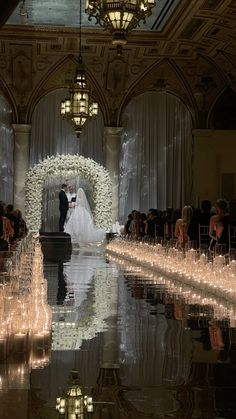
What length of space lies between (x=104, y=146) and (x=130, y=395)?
2487 centimetres

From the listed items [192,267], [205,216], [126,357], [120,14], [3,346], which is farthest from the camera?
[205,216]

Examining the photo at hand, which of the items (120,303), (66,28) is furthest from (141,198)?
(120,303)

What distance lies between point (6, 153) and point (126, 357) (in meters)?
23.5

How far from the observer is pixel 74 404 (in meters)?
4.39

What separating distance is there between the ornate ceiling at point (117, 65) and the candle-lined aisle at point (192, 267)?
9.18m

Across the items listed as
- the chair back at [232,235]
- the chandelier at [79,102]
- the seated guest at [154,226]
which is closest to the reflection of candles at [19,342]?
the chair back at [232,235]

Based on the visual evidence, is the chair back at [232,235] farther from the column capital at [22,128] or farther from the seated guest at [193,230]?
the column capital at [22,128]

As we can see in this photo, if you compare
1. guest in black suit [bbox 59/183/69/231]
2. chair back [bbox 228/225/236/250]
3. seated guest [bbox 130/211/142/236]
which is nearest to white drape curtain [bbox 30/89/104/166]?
guest in black suit [bbox 59/183/69/231]

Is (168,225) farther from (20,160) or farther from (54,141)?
(54,141)

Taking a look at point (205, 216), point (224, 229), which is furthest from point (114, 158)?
point (224, 229)

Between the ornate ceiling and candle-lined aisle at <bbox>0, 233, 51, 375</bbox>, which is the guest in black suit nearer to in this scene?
the ornate ceiling

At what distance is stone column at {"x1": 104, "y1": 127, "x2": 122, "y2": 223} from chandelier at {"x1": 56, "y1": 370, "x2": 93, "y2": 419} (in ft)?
77.4

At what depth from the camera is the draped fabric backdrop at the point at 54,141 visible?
94.3ft

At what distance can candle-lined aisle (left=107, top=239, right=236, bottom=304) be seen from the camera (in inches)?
400
